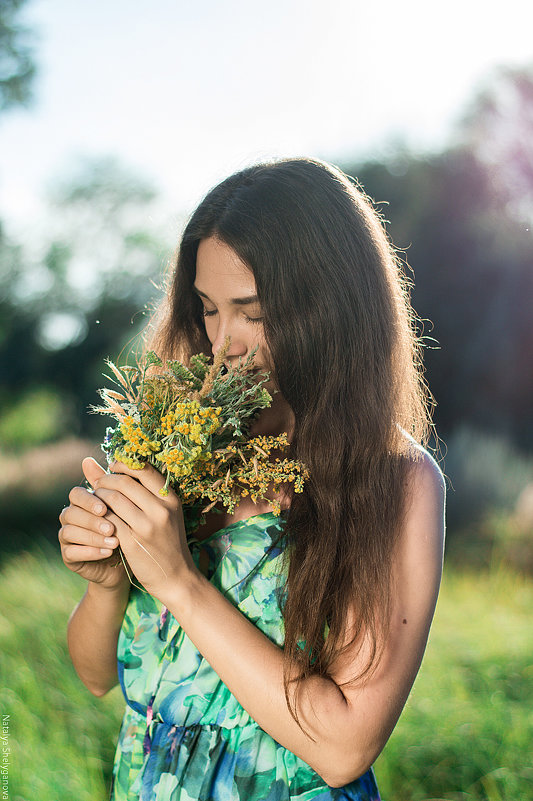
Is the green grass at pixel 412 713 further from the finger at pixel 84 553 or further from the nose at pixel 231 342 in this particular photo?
the nose at pixel 231 342

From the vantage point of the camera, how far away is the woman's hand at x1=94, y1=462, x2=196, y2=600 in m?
1.30

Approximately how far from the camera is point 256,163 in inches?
73.1

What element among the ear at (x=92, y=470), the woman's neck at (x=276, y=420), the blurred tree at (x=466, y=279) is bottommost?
the blurred tree at (x=466, y=279)

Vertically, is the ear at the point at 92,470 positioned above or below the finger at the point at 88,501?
above

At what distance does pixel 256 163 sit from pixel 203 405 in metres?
0.84

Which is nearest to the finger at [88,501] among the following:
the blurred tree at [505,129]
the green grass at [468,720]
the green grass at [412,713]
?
the green grass at [412,713]

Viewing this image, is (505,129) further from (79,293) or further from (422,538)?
(422,538)

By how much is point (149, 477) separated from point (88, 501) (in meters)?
0.15

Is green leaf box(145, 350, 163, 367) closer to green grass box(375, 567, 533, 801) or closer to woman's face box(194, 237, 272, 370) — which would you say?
woman's face box(194, 237, 272, 370)


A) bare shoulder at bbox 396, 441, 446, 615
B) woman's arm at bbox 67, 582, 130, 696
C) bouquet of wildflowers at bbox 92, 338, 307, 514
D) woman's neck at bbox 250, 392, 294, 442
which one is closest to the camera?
bouquet of wildflowers at bbox 92, 338, 307, 514

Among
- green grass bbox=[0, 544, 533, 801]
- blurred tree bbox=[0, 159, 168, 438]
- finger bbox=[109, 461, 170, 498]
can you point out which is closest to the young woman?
finger bbox=[109, 461, 170, 498]

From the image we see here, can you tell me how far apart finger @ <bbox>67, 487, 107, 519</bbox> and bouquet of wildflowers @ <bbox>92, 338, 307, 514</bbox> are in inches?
3.7

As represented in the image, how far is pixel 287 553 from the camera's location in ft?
4.94

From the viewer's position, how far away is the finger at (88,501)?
4.41ft
